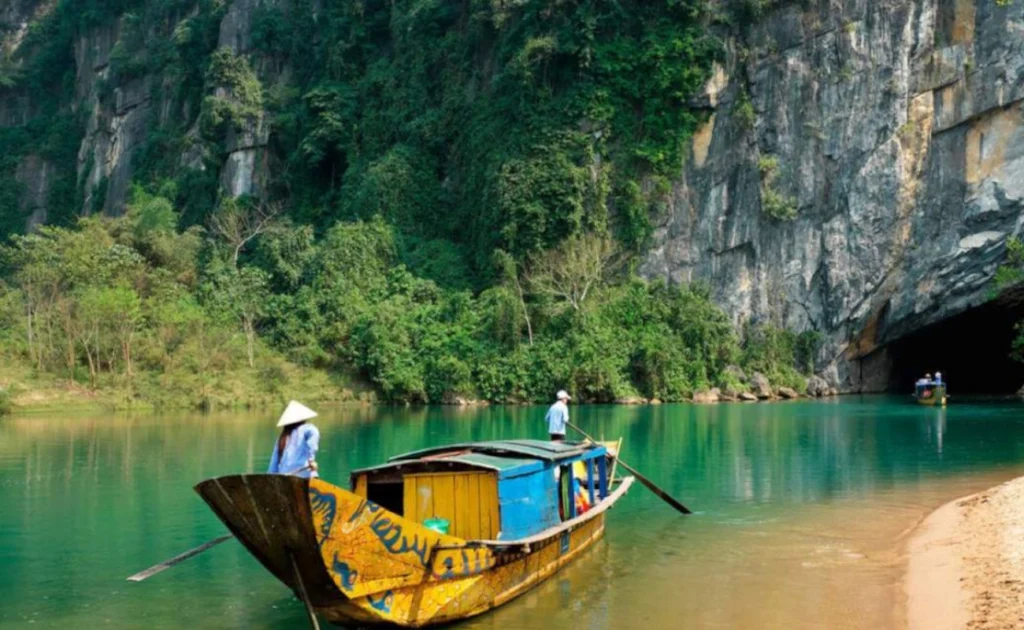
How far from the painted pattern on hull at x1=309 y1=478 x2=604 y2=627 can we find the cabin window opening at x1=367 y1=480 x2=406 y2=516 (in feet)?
5.48

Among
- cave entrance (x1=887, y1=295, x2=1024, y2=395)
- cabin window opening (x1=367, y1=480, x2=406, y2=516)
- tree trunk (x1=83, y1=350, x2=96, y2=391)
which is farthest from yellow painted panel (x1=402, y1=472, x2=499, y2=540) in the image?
cave entrance (x1=887, y1=295, x2=1024, y2=395)

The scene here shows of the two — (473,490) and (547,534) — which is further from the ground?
(473,490)

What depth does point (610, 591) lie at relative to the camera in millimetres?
10359

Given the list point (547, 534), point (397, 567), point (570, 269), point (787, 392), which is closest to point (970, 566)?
point (547, 534)

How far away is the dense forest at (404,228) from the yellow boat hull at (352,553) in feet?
98.4

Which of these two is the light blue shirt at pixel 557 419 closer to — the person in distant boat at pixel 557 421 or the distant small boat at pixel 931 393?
the person in distant boat at pixel 557 421

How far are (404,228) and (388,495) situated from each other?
3856 centimetres

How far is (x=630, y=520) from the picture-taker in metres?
14.3

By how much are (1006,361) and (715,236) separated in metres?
16.1

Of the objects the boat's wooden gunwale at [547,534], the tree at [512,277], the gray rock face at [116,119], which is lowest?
A: the boat's wooden gunwale at [547,534]

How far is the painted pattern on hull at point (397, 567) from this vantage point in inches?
314

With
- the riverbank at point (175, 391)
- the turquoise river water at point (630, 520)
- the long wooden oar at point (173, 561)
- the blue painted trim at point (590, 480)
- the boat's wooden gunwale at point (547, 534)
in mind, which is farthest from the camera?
the riverbank at point (175, 391)

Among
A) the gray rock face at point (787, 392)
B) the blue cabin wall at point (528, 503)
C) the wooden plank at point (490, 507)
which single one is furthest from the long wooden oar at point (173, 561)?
the gray rock face at point (787, 392)

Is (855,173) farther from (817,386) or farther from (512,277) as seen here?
(512,277)
